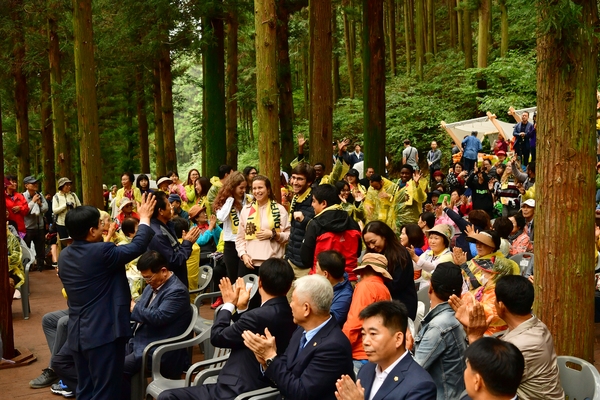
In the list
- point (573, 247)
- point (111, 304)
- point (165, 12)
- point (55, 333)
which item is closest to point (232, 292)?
point (111, 304)

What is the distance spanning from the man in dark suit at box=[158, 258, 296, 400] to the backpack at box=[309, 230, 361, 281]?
174cm

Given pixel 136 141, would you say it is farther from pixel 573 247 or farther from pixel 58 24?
pixel 573 247

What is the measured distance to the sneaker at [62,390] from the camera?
6.51m

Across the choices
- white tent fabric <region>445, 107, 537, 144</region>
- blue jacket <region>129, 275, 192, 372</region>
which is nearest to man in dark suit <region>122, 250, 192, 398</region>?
blue jacket <region>129, 275, 192, 372</region>

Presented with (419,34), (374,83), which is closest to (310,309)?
(374,83)

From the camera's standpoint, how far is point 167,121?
23.4 metres

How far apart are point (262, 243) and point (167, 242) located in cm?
135

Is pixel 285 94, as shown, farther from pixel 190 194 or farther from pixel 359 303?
pixel 359 303

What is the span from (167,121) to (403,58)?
21750 millimetres

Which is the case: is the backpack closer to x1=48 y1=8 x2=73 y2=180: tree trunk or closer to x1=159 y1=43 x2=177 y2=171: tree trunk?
x1=48 y1=8 x2=73 y2=180: tree trunk

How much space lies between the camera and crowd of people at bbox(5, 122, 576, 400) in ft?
12.1

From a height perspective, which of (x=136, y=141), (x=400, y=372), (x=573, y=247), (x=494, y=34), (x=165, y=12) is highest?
(x=494, y=34)

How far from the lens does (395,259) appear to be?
5426 millimetres

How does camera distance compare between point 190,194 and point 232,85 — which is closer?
point 190,194
